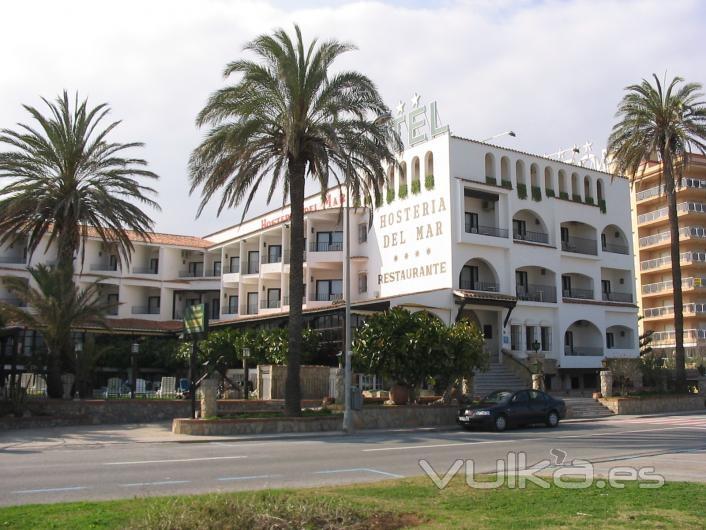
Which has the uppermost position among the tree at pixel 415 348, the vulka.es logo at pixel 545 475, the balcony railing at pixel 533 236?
the balcony railing at pixel 533 236

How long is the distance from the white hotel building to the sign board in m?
11.7

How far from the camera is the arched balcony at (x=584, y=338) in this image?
46.8m

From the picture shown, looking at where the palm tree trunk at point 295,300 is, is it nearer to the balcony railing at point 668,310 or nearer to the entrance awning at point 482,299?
the entrance awning at point 482,299

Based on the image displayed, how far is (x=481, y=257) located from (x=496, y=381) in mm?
7742

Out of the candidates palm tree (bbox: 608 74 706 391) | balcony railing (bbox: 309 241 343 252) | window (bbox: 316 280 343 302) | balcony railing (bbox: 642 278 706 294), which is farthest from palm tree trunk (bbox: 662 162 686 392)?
balcony railing (bbox: 642 278 706 294)

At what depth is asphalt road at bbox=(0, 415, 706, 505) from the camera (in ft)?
36.8

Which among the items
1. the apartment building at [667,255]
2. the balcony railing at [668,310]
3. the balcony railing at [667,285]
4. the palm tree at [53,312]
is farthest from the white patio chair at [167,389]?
the balcony railing at [667,285]

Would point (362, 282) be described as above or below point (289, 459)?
above

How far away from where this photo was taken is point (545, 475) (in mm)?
11516

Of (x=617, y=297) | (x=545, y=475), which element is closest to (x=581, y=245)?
(x=617, y=297)

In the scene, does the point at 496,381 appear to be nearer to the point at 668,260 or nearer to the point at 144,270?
the point at 668,260

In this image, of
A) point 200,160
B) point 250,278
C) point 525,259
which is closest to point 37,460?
point 200,160

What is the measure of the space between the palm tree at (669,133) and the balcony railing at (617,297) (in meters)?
11.4

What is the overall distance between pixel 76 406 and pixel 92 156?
10932mm
